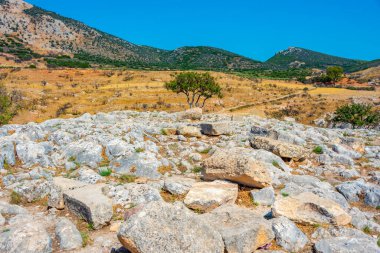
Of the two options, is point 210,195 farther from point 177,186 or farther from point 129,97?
point 129,97

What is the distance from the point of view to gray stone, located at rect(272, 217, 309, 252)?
746cm

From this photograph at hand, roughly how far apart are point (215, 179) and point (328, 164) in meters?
7.23

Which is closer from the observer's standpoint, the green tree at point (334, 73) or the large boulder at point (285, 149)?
the large boulder at point (285, 149)

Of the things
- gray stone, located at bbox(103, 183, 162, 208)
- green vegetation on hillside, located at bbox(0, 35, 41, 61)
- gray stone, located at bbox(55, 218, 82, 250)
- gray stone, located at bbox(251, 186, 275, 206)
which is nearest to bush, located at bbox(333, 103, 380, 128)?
gray stone, located at bbox(251, 186, 275, 206)

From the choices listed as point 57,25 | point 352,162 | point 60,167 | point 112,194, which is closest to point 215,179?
point 112,194

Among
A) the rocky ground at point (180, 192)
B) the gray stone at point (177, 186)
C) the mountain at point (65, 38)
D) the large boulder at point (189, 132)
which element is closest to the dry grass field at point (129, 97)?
the large boulder at point (189, 132)

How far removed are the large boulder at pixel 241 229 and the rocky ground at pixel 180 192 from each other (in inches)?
1.0

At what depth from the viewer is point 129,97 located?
54.4 meters

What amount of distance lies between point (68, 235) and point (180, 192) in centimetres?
401

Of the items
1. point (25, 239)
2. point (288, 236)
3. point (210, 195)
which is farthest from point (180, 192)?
point (25, 239)

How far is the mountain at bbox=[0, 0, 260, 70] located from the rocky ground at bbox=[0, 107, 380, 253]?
4450 inches

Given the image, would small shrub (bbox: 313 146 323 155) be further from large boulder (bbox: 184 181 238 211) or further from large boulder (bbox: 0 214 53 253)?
large boulder (bbox: 0 214 53 253)

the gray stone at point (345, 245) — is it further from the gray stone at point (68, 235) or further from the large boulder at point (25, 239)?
the large boulder at point (25, 239)

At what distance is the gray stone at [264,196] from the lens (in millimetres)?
10203
